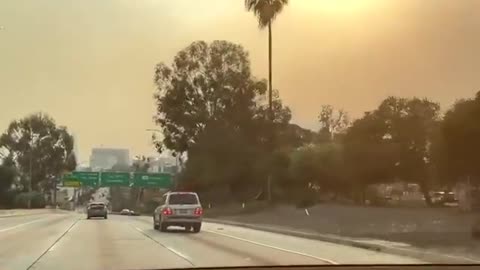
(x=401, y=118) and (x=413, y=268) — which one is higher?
(x=401, y=118)

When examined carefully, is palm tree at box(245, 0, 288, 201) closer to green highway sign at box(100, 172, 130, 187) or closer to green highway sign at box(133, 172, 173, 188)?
green highway sign at box(133, 172, 173, 188)

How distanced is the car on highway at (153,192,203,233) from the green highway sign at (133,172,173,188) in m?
70.4

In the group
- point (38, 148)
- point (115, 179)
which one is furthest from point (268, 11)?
point (38, 148)

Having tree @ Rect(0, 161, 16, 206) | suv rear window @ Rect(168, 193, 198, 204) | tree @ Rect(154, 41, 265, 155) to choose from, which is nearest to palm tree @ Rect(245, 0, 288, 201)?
tree @ Rect(154, 41, 265, 155)

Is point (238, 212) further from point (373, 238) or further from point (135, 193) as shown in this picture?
point (135, 193)

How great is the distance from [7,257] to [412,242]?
12.5 meters

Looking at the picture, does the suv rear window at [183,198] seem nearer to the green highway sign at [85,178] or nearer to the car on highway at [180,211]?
the car on highway at [180,211]

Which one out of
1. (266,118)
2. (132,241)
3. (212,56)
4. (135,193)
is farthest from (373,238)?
(135,193)

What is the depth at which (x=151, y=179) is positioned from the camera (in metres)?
110

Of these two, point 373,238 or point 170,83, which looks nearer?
point 373,238

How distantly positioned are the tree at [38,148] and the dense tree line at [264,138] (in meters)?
56.6

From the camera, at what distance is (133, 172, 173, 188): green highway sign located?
4284 inches

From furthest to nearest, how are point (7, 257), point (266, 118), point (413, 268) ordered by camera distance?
point (266, 118), point (7, 257), point (413, 268)

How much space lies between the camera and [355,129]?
5881 cm
